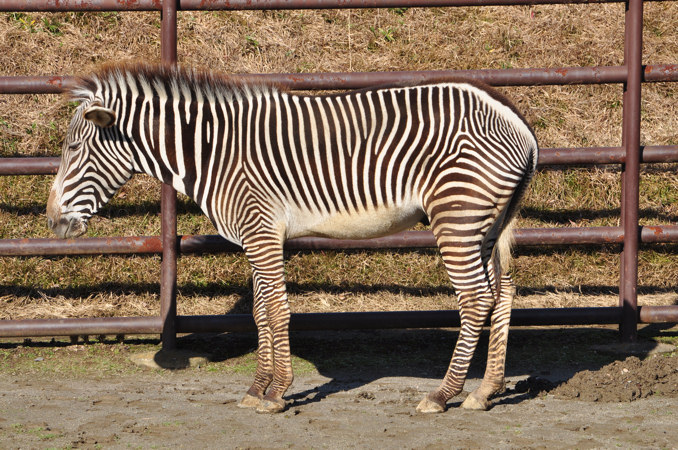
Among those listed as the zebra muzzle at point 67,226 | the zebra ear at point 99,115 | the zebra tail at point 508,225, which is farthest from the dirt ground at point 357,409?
the zebra ear at point 99,115

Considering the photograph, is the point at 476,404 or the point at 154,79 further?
the point at 154,79

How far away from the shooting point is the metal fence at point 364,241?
5418 mm

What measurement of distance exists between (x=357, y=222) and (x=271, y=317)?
0.78m

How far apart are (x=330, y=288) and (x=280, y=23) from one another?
11.2ft

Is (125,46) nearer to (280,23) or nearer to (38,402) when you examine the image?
(280,23)

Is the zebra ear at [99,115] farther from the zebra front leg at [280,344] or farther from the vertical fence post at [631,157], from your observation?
the vertical fence post at [631,157]

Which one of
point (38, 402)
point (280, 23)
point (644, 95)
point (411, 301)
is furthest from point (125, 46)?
point (644, 95)

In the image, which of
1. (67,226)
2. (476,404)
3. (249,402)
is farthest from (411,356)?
(67,226)

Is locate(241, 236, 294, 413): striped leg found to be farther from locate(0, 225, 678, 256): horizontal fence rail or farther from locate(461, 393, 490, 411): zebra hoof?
locate(461, 393, 490, 411): zebra hoof

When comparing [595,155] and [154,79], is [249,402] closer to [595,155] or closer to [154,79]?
[154,79]

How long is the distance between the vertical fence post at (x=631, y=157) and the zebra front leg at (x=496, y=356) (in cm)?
127

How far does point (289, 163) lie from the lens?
4758 millimetres

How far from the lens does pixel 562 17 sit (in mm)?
9062

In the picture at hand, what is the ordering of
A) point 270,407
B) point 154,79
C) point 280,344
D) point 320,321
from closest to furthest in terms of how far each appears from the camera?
1. point 270,407
2. point 280,344
3. point 154,79
4. point 320,321
